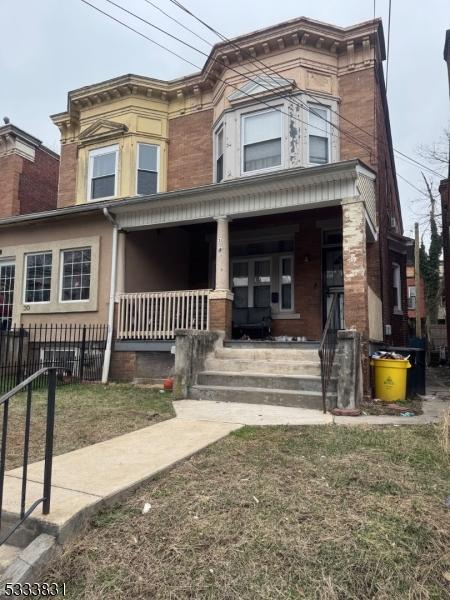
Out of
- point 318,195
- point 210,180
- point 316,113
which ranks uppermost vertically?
point 316,113

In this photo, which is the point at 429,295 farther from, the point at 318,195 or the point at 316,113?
the point at 318,195

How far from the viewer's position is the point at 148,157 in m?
13.8

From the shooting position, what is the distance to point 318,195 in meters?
8.60

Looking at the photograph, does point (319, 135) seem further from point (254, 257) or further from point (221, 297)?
point (221, 297)

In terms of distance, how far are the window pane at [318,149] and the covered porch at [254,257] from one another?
1320mm

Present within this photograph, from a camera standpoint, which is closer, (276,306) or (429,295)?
(276,306)

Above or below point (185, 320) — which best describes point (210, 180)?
above

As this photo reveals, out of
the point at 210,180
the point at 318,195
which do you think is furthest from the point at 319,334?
the point at 210,180

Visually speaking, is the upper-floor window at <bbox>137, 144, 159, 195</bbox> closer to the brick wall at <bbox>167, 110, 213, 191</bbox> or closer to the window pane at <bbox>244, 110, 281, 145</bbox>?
the brick wall at <bbox>167, 110, 213, 191</bbox>

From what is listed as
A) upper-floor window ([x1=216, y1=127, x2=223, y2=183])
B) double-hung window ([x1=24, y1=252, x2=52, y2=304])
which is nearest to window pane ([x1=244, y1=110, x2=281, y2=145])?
upper-floor window ([x1=216, y1=127, x2=223, y2=183])

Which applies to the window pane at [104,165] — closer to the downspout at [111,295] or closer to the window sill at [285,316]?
the downspout at [111,295]

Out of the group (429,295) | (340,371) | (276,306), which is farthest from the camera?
(429,295)

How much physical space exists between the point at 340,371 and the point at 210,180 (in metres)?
7.96

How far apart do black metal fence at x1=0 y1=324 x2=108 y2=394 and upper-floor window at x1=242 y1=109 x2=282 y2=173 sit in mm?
5767
